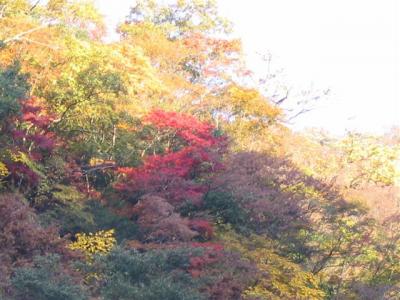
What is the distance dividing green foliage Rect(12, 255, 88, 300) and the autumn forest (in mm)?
583

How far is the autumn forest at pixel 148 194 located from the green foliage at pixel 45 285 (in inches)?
23.0

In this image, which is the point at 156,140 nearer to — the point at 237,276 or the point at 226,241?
the point at 226,241

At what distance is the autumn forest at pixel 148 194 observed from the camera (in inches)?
391

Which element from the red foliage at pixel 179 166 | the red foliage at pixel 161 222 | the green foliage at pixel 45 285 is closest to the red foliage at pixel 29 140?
the red foliage at pixel 179 166

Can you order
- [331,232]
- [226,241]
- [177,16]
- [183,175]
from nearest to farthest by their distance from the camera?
[226,241], [183,175], [331,232], [177,16]

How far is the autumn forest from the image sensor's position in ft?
Answer: 32.6

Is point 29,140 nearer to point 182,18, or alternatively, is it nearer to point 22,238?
point 22,238

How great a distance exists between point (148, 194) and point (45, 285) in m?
4.75

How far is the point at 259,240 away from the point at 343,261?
3.28 metres

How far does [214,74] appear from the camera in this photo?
22.5 metres

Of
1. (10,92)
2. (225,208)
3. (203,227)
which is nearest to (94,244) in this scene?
(203,227)

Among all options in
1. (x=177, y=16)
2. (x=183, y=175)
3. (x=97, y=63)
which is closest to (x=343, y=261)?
(x=183, y=175)

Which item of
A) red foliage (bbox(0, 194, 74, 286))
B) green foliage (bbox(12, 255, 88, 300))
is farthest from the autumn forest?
green foliage (bbox(12, 255, 88, 300))

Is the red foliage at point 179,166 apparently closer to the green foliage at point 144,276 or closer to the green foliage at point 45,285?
the green foliage at point 144,276
